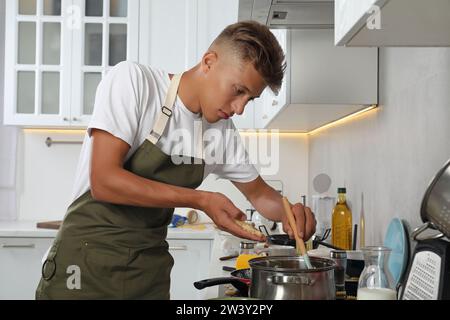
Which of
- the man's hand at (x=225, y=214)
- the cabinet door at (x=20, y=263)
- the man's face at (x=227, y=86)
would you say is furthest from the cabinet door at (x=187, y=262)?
the man's hand at (x=225, y=214)

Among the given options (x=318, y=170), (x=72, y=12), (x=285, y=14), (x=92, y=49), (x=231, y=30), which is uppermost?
(x=72, y=12)

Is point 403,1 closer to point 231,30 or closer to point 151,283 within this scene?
point 231,30

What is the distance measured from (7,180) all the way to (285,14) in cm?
234

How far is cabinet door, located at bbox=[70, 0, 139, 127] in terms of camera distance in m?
3.03

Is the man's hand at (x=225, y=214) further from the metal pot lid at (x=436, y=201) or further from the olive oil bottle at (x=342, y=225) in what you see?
the olive oil bottle at (x=342, y=225)

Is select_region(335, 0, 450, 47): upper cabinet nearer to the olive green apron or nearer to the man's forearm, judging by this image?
the man's forearm

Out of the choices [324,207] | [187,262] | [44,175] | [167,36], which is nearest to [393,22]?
[324,207]

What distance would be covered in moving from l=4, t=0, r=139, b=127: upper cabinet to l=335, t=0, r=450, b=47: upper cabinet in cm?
217

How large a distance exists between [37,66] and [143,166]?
1.89m

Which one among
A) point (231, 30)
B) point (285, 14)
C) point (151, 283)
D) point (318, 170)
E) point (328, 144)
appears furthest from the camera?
point (318, 170)

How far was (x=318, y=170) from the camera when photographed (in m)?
3.06

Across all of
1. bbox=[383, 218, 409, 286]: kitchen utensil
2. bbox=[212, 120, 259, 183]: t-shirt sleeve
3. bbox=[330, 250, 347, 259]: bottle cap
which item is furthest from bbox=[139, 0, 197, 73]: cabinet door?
bbox=[330, 250, 347, 259]: bottle cap

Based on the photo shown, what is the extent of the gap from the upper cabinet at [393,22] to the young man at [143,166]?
294 millimetres
